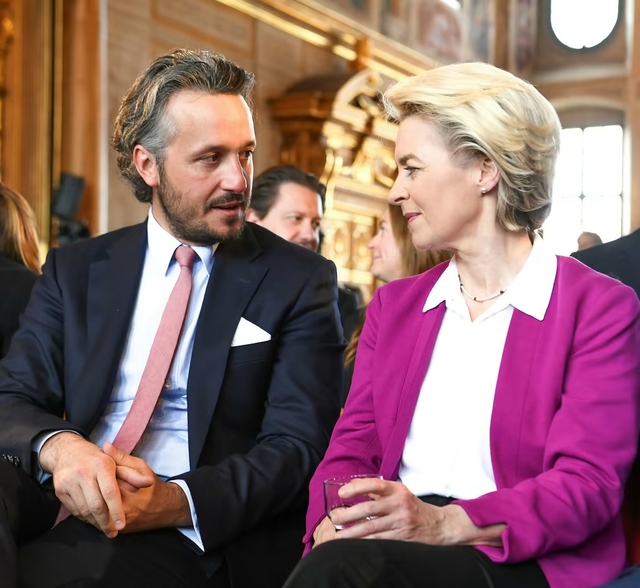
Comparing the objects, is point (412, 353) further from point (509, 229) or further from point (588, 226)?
point (588, 226)

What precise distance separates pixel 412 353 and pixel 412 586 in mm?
706

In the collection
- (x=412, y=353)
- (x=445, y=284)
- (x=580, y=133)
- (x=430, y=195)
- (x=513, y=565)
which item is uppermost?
(x=580, y=133)

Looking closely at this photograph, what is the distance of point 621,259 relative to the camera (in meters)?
2.98

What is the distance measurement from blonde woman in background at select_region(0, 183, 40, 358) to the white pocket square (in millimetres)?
1413

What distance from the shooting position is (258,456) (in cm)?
288

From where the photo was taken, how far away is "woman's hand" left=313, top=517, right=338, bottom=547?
2365mm

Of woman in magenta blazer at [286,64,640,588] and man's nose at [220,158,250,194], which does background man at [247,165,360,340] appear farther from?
woman in magenta blazer at [286,64,640,588]

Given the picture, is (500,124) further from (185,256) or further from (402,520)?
(185,256)

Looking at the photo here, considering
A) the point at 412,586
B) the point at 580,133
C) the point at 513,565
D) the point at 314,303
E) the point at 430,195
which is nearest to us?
the point at 412,586

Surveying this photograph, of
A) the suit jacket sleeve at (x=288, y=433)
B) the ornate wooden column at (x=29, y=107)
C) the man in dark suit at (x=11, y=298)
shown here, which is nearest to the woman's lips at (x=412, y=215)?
the suit jacket sleeve at (x=288, y=433)

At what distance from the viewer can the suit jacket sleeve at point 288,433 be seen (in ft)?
8.99

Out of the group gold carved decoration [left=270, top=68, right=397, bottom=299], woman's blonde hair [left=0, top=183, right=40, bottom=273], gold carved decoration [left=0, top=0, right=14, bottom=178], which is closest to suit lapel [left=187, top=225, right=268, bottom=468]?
woman's blonde hair [left=0, top=183, right=40, bottom=273]

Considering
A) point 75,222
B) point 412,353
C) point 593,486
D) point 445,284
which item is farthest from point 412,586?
point 75,222

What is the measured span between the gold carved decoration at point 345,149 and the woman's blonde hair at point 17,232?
26.4ft
